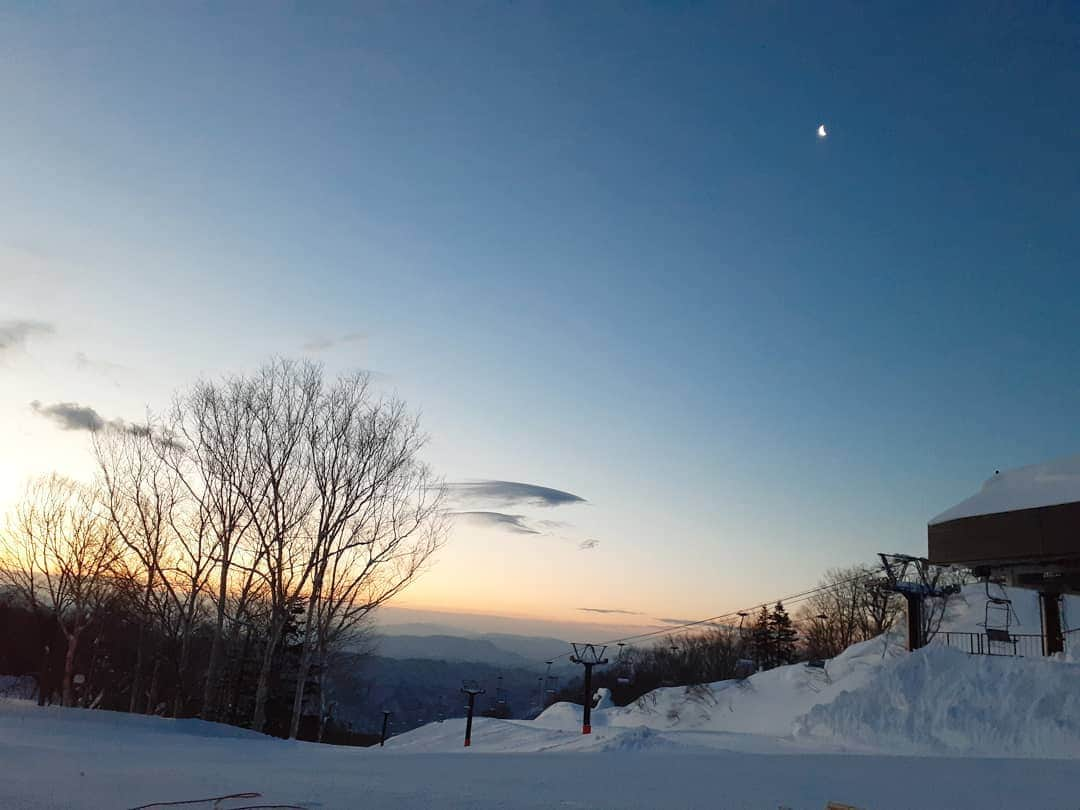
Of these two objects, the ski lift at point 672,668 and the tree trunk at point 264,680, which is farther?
the ski lift at point 672,668

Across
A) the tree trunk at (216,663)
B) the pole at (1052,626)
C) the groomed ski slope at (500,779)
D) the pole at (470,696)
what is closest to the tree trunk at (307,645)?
the tree trunk at (216,663)

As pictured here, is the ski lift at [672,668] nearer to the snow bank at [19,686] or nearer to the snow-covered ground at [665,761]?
the snow bank at [19,686]

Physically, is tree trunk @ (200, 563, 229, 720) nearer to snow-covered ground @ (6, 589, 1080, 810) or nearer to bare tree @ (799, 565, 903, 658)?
snow-covered ground @ (6, 589, 1080, 810)

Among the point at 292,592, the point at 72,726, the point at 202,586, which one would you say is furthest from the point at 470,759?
the point at 202,586

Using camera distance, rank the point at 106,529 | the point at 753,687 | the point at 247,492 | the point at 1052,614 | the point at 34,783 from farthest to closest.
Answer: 1. the point at 753,687
2. the point at 106,529
3. the point at 247,492
4. the point at 1052,614
5. the point at 34,783

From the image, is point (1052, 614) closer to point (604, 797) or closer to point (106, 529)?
point (604, 797)

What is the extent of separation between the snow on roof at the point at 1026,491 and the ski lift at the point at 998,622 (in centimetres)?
194

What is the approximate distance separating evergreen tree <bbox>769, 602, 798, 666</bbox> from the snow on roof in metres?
59.9

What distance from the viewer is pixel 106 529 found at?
26.4 m

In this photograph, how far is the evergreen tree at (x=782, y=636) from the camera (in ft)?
233

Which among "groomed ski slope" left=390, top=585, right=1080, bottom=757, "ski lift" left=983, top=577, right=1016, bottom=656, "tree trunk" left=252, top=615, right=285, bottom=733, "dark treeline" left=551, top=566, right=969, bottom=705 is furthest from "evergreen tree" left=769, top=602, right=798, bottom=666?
"tree trunk" left=252, top=615, right=285, bottom=733

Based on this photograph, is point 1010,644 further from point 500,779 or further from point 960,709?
point 500,779

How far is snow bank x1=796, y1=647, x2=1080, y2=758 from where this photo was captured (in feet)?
48.9

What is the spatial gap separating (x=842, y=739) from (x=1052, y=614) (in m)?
6.40
